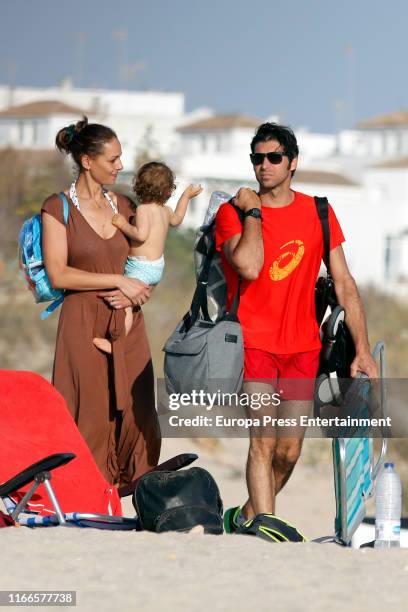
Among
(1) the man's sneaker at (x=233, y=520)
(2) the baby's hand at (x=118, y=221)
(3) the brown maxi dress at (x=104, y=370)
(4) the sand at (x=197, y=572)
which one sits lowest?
(1) the man's sneaker at (x=233, y=520)

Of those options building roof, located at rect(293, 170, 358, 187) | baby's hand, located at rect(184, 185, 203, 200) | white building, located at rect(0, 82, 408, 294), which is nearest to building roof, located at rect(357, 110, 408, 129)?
white building, located at rect(0, 82, 408, 294)

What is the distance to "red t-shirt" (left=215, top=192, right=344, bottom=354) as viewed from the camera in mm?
5727

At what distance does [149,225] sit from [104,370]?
687 mm

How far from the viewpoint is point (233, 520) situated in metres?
5.89

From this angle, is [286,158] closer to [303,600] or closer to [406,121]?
[303,600]

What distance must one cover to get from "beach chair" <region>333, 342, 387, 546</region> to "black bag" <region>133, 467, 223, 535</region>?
1.63 ft

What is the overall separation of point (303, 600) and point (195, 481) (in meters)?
1.18

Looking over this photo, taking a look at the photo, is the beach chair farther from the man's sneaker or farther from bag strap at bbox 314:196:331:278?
bag strap at bbox 314:196:331:278

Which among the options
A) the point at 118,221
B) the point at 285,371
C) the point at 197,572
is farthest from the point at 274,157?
the point at 197,572

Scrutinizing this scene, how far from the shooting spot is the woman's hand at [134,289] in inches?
239

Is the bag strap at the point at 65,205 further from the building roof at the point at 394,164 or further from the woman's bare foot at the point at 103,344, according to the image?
the building roof at the point at 394,164

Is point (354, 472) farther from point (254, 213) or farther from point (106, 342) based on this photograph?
point (106, 342)

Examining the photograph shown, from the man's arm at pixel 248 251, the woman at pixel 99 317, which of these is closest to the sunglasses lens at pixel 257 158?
the man's arm at pixel 248 251

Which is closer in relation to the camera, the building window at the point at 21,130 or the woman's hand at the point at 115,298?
the woman's hand at the point at 115,298
